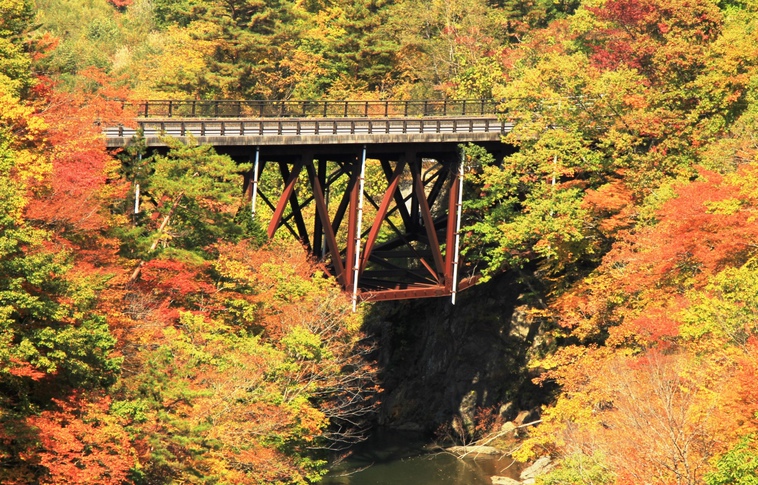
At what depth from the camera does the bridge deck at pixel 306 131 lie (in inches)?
1993

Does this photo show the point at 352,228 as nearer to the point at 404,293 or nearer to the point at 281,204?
the point at 281,204

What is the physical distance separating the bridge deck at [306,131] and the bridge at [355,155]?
0.05 meters

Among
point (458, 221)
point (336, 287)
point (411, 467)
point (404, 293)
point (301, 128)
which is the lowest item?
point (411, 467)

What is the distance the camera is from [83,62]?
94.9 metres

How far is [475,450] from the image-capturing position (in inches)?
2271

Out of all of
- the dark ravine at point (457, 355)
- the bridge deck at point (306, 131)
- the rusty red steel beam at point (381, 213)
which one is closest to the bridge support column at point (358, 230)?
the rusty red steel beam at point (381, 213)

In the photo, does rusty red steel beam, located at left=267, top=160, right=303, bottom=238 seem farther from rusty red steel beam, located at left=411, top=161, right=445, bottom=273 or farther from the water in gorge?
the water in gorge

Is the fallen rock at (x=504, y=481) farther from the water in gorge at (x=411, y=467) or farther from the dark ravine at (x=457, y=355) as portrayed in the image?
the dark ravine at (x=457, y=355)

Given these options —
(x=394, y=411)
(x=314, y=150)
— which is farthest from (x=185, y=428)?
(x=394, y=411)

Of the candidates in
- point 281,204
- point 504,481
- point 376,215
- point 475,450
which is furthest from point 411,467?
point 281,204

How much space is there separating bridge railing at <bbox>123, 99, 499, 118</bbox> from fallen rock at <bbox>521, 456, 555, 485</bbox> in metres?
18.7

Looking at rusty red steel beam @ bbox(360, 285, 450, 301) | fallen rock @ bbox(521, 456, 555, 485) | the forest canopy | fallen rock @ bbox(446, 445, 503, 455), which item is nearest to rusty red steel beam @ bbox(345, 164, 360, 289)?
rusty red steel beam @ bbox(360, 285, 450, 301)

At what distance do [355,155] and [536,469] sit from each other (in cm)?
1678

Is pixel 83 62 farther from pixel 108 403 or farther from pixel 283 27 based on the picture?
pixel 108 403
